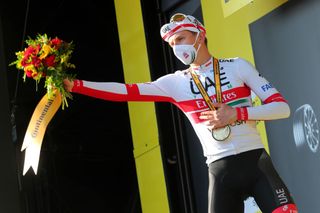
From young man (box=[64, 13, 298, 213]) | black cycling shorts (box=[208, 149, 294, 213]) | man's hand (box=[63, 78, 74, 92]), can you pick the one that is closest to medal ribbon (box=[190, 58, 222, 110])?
young man (box=[64, 13, 298, 213])

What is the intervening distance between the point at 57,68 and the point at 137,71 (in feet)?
8.08

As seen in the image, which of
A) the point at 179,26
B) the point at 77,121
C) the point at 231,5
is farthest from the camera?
the point at 77,121

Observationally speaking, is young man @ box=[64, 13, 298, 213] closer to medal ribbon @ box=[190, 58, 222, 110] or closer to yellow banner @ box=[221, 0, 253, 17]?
medal ribbon @ box=[190, 58, 222, 110]

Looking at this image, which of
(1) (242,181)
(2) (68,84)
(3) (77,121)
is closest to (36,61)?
(2) (68,84)

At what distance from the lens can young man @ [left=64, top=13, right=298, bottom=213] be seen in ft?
10.6

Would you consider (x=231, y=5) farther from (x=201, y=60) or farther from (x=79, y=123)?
(x=79, y=123)

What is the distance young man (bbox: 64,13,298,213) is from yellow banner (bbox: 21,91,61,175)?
160 mm

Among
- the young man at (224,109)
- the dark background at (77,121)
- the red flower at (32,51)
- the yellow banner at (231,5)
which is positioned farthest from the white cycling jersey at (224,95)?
the dark background at (77,121)

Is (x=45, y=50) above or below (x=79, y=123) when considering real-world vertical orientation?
above

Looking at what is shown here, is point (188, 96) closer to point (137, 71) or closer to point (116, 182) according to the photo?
point (137, 71)

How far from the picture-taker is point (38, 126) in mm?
3555

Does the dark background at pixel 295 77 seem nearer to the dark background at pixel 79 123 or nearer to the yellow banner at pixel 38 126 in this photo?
the yellow banner at pixel 38 126

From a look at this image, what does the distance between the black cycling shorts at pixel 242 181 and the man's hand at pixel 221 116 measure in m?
0.16

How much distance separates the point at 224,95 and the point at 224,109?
15 cm
